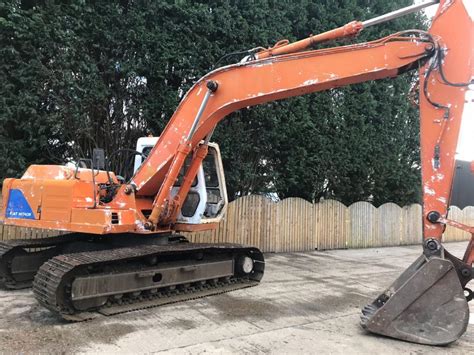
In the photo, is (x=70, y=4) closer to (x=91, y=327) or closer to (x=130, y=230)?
(x=130, y=230)

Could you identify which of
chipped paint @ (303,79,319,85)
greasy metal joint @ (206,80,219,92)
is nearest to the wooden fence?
greasy metal joint @ (206,80,219,92)

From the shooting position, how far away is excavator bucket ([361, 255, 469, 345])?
180 inches

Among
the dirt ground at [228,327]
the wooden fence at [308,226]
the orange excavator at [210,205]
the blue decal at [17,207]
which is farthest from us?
the wooden fence at [308,226]

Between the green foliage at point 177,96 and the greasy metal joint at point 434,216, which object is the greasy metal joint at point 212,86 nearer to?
the greasy metal joint at point 434,216

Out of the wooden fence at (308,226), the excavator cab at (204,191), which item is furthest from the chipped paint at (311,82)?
the wooden fence at (308,226)

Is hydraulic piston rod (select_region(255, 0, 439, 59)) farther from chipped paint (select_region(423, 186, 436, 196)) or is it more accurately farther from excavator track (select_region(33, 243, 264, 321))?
excavator track (select_region(33, 243, 264, 321))

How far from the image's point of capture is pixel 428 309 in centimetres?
465

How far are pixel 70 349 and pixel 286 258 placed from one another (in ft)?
24.0

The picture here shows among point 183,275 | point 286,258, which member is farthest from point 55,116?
point 286,258

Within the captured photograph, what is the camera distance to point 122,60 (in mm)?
10203

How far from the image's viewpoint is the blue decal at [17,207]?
6168 mm

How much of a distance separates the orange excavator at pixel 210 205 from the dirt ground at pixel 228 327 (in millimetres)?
259

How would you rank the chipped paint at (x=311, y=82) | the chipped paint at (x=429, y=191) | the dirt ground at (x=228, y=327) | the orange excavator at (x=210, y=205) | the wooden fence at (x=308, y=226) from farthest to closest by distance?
the wooden fence at (x=308, y=226) → the chipped paint at (x=311, y=82) → the chipped paint at (x=429, y=191) → the orange excavator at (x=210, y=205) → the dirt ground at (x=228, y=327)

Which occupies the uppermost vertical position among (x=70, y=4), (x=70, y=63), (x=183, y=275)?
(x=70, y=4)
